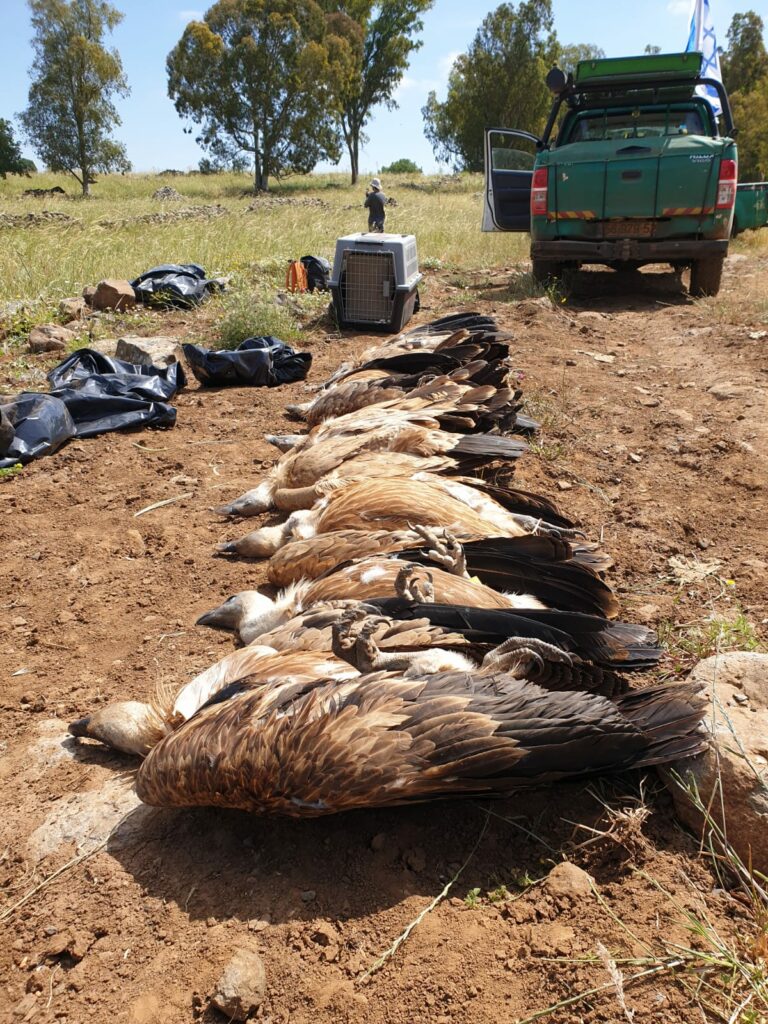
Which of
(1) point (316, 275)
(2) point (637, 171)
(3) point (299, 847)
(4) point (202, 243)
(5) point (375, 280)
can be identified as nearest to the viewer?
(3) point (299, 847)

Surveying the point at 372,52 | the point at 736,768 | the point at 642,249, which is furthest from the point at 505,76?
the point at 736,768

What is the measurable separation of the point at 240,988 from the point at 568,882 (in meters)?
0.93

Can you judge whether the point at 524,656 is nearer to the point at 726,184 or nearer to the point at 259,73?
the point at 726,184

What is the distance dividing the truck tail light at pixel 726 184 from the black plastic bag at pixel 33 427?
26.2 feet

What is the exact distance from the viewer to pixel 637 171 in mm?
9617

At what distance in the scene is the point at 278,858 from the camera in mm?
2443

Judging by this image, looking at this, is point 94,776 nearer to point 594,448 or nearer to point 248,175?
point 594,448

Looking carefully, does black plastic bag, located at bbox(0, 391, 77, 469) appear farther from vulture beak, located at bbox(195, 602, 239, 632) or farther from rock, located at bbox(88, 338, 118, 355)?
vulture beak, located at bbox(195, 602, 239, 632)

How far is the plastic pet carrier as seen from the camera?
8.44 m

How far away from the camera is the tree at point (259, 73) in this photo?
37219mm

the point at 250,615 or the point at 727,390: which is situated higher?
the point at 727,390

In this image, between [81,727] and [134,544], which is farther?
[134,544]

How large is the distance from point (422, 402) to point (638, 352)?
415 cm

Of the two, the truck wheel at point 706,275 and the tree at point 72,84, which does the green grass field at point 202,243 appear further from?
the tree at point 72,84
